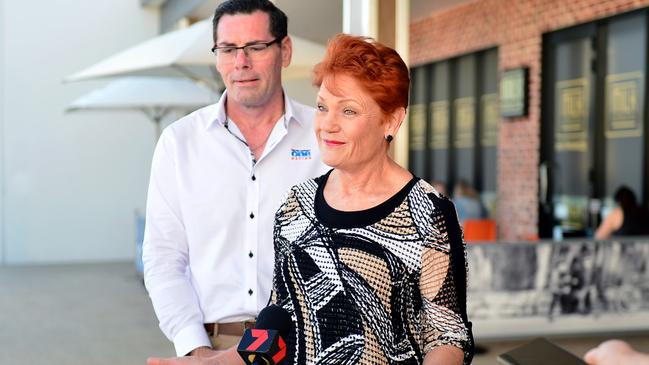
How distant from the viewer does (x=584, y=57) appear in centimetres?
973

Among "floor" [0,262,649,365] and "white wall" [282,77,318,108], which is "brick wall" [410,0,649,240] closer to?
"white wall" [282,77,318,108]

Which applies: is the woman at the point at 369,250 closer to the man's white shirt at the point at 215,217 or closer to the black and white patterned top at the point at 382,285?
the black and white patterned top at the point at 382,285

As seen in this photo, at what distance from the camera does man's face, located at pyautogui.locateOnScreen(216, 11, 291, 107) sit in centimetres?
230

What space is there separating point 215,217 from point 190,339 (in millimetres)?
317

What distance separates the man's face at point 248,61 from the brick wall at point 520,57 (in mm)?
7582

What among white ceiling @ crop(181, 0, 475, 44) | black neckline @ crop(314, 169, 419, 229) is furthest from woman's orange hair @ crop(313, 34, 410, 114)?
white ceiling @ crop(181, 0, 475, 44)

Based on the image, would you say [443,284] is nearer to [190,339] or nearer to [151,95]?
[190,339]

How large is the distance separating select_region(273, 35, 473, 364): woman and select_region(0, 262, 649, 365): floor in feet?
15.3

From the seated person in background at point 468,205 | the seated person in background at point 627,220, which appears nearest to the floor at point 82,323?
the seated person in background at point 627,220

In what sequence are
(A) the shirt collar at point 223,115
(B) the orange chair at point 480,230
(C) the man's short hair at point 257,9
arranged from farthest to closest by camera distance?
(B) the orange chair at point 480,230 → (A) the shirt collar at point 223,115 → (C) the man's short hair at point 257,9

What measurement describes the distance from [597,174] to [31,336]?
577 centimetres

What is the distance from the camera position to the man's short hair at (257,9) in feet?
7.61

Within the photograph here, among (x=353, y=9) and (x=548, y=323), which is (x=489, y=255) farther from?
(x=353, y=9)

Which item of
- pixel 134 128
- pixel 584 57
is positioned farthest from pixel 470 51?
pixel 134 128
